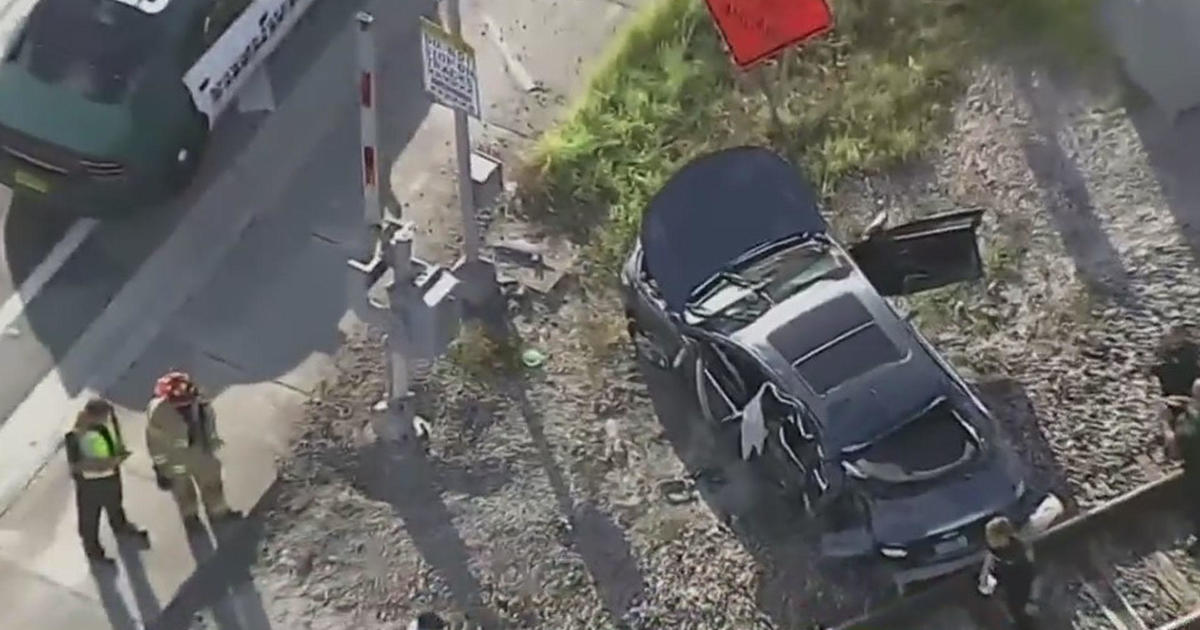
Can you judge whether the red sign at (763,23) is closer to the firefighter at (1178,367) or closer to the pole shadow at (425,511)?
the firefighter at (1178,367)

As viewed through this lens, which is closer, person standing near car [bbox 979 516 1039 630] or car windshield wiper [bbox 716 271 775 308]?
person standing near car [bbox 979 516 1039 630]

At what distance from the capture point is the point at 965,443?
12297 mm

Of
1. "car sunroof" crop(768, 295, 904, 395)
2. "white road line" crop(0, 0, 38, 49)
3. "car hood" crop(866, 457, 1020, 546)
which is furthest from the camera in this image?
"white road line" crop(0, 0, 38, 49)

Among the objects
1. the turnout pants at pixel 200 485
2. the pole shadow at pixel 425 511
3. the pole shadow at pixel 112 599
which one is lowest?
the pole shadow at pixel 112 599

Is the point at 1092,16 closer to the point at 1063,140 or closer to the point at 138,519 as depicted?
the point at 1063,140

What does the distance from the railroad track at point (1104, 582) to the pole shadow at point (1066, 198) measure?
6.09ft

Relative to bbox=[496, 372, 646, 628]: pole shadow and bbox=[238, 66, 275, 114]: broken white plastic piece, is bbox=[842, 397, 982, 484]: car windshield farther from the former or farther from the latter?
bbox=[238, 66, 275, 114]: broken white plastic piece

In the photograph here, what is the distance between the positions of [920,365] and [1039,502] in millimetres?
1147

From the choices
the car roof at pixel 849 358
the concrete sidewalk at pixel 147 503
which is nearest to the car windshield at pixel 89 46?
the concrete sidewalk at pixel 147 503

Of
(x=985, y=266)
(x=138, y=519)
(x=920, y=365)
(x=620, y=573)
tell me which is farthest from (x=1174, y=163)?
(x=138, y=519)

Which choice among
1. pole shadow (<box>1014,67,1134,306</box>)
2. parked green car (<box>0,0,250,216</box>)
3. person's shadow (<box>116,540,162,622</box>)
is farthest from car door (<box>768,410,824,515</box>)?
parked green car (<box>0,0,250,216</box>)

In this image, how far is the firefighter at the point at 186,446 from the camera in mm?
12242

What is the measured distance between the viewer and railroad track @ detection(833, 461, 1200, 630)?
40.3ft

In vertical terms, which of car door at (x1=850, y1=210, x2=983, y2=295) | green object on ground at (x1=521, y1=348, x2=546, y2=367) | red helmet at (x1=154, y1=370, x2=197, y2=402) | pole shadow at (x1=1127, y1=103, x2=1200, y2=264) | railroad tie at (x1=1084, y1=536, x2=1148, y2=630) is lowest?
red helmet at (x1=154, y1=370, x2=197, y2=402)
